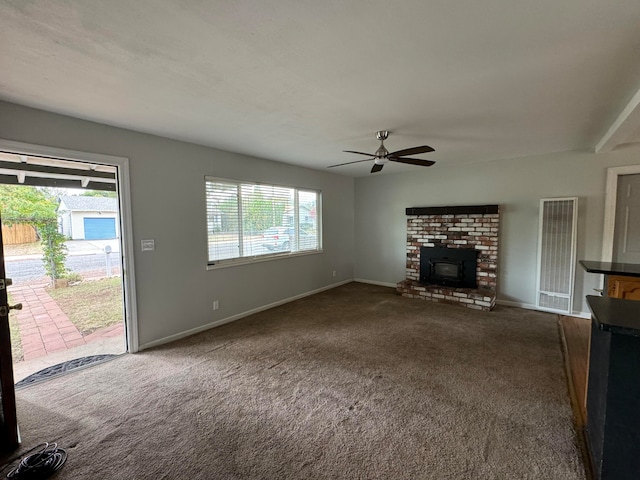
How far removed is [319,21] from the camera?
4.66 ft

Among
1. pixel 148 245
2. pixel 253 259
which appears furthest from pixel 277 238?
pixel 148 245

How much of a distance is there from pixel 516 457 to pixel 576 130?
3.41 metres

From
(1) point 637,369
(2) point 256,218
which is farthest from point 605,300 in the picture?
(2) point 256,218

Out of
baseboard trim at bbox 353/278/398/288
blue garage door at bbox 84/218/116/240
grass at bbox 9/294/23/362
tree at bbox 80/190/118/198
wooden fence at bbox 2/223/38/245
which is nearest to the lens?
grass at bbox 9/294/23/362

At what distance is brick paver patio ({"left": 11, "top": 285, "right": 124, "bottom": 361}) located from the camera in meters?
3.33

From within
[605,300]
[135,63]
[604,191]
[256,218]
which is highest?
[135,63]

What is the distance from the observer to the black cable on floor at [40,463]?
161 cm

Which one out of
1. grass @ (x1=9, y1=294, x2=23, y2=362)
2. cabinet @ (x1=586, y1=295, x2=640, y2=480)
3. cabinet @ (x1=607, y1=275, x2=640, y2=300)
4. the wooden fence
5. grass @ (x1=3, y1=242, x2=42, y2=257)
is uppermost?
the wooden fence

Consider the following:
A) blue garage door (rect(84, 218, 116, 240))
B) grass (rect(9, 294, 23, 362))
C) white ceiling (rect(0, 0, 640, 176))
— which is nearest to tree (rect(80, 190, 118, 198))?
blue garage door (rect(84, 218, 116, 240))

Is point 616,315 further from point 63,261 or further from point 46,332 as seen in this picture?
point 63,261

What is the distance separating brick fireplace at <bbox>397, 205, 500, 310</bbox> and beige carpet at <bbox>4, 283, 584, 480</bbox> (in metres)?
1.19

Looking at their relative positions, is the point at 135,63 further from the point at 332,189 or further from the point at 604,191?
the point at 604,191

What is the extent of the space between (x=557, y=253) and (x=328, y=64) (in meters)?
4.56

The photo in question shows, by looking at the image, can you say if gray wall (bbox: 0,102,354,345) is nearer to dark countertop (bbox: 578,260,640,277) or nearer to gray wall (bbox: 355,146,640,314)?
gray wall (bbox: 355,146,640,314)
